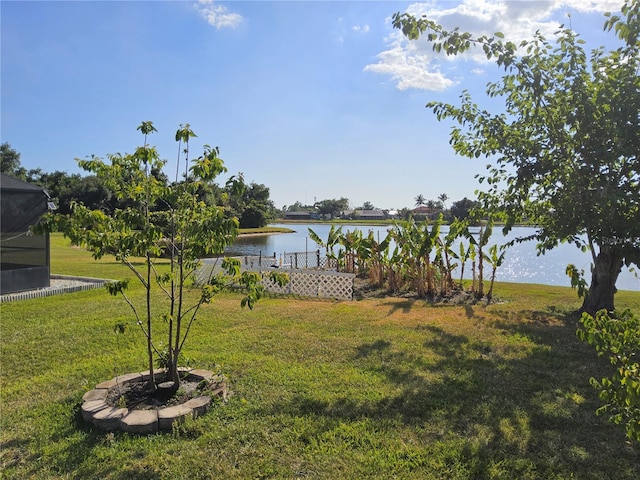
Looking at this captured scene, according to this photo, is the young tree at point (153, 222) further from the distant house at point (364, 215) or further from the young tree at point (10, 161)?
the distant house at point (364, 215)

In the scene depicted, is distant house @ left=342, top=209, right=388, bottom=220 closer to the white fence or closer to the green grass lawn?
the white fence

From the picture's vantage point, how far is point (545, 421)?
3.75 meters

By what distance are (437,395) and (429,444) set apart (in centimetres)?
102

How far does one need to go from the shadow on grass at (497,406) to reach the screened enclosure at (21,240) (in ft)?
27.0

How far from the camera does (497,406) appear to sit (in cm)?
405

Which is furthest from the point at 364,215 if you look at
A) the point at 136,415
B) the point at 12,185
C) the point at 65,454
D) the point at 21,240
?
the point at 65,454

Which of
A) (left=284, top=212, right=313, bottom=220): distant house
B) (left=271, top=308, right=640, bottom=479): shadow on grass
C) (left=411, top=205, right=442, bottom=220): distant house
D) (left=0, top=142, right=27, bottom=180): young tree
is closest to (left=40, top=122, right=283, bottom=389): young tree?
(left=271, top=308, right=640, bottom=479): shadow on grass

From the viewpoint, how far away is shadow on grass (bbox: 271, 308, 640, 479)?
10.3ft

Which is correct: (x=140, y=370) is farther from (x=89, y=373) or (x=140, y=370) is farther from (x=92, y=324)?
(x=92, y=324)

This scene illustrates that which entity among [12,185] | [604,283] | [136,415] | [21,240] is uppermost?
[12,185]

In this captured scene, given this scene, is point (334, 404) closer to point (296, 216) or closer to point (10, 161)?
point (10, 161)

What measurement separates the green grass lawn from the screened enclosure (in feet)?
6.78

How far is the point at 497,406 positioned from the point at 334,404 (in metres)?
1.57

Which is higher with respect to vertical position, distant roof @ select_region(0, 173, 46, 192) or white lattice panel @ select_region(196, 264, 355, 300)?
distant roof @ select_region(0, 173, 46, 192)
